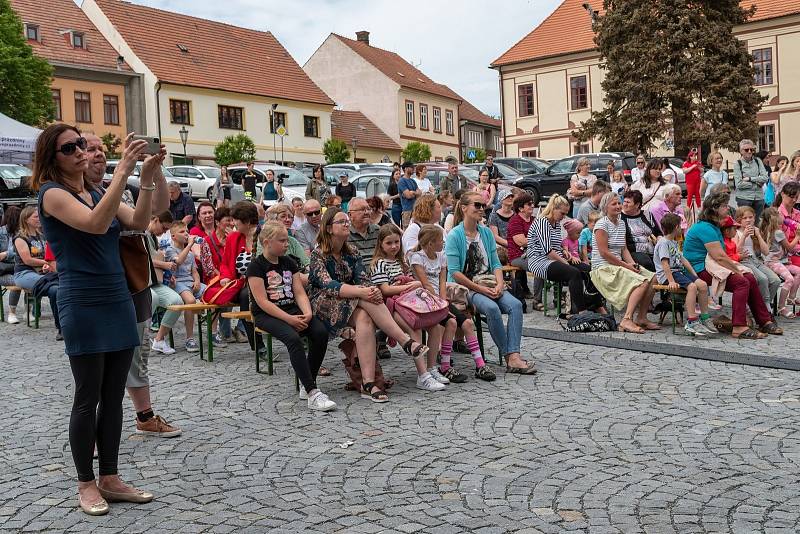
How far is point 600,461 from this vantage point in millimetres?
5539

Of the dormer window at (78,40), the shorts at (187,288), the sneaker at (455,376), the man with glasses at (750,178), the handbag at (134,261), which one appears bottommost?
the sneaker at (455,376)

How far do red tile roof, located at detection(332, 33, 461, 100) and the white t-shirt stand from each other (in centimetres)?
6234

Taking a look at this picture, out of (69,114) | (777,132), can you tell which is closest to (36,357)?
(69,114)

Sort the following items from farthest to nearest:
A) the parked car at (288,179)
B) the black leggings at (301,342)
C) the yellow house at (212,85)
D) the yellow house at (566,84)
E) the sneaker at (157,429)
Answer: the yellow house at (212,85) < the yellow house at (566,84) < the parked car at (288,179) < the black leggings at (301,342) < the sneaker at (157,429)

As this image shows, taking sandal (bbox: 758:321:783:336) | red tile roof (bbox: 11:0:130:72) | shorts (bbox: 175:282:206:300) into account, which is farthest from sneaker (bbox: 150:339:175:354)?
red tile roof (bbox: 11:0:130:72)

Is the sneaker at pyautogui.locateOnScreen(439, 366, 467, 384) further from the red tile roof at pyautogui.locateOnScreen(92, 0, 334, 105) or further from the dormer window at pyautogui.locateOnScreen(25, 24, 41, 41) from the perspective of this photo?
the dormer window at pyautogui.locateOnScreen(25, 24, 41, 41)

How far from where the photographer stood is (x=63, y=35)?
5047cm

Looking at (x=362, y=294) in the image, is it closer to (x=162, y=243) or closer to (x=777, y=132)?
(x=162, y=243)

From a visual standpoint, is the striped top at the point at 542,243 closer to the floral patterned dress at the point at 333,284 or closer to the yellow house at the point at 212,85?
the floral patterned dress at the point at 333,284

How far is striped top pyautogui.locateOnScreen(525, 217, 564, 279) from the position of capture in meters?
11.4

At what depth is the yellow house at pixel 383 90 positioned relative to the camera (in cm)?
6994

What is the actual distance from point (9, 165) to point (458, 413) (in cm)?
2361

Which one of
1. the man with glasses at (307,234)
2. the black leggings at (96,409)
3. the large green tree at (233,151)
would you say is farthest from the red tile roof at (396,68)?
the black leggings at (96,409)

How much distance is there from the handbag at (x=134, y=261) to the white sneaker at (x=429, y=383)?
9.74 ft
